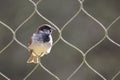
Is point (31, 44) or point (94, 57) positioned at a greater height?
point (31, 44)

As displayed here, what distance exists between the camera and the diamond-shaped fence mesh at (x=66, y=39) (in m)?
2.79

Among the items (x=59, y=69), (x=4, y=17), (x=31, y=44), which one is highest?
(x=31, y=44)

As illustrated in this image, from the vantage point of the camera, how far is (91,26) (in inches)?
116

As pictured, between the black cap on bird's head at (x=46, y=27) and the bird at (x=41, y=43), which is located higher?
the black cap on bird's head at (x=46, y=27)

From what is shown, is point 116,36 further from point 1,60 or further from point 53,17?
point 1,60

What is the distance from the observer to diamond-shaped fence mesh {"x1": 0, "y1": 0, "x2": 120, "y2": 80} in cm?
279

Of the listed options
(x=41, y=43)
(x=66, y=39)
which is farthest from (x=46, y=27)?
(x=66, y=39)

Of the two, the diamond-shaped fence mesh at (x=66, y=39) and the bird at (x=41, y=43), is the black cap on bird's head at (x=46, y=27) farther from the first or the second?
the diamond-shaped fence mesh at (x=66, y=39)

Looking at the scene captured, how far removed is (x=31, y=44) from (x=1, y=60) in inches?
42.6

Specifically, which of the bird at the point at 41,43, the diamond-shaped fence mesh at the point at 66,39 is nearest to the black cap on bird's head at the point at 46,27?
the bird at the point at 41,43

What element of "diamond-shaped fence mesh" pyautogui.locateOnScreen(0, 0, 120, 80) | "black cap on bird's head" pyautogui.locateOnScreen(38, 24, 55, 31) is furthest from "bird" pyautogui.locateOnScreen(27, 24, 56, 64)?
"diamond-shaped fence mesh" pyautogui.locateOnScreen(0, 0, 120, 80)

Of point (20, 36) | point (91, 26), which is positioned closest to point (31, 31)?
point (20, 36)

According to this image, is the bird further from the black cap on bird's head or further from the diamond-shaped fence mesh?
the diamond-shaped fence mesh

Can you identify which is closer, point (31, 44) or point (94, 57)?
point (31, 44)
